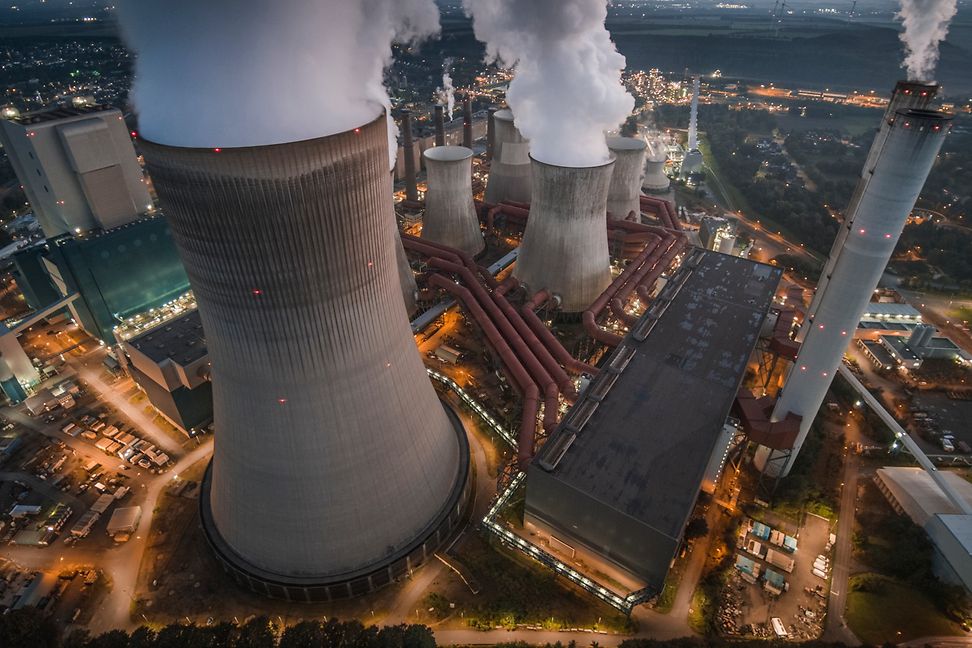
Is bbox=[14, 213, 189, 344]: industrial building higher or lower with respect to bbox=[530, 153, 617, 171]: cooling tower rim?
lower

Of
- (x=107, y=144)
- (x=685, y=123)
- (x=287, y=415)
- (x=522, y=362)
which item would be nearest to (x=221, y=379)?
(x=287, y=415)

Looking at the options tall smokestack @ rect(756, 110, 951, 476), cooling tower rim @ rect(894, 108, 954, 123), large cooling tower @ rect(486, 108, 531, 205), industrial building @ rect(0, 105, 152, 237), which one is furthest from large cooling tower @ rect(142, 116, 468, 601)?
large cooling tower @ rect(486, 108, 531, 205)

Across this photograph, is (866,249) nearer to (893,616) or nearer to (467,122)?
(893,616)

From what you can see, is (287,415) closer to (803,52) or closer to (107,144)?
(107,144)

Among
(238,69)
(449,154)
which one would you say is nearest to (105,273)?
(449,154)

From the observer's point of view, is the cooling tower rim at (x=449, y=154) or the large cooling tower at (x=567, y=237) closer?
the large cooling tower at (x=567, y=237)

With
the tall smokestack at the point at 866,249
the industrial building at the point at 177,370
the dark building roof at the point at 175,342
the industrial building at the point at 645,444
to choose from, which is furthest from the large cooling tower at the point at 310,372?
the tall smokestack at the point at 866,249

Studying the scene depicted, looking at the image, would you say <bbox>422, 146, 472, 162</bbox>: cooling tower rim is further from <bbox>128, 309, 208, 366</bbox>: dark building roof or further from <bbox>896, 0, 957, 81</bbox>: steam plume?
<bbox>896, 0, 957, 81</bbox>: steam plume

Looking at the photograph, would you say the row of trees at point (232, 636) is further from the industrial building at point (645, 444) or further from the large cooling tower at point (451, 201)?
the large cooling tower at point (451, 201)
